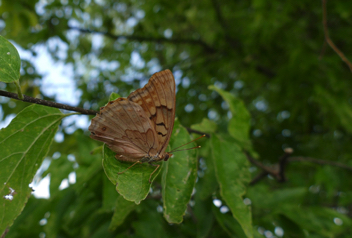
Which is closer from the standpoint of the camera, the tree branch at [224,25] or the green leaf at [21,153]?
the green leaf at [21,153]

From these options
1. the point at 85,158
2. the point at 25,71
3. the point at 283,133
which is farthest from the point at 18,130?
the point at 283,133

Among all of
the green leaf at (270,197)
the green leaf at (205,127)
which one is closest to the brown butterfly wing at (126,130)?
the green leaf at (205,127)

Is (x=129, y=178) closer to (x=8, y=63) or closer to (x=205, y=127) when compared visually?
(x=8, y=63)

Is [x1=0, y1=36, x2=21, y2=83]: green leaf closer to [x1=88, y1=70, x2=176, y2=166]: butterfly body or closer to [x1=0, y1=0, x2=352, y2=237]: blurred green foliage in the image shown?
[x1=88, y1=70, x2=176, y2=166]: butterfly body

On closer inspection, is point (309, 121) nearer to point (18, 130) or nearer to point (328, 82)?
point (328, 82)

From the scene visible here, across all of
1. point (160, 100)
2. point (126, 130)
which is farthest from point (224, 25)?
point (126, 130)

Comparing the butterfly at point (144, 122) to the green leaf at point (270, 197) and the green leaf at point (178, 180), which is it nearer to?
the green leaf at point (178, 180)
